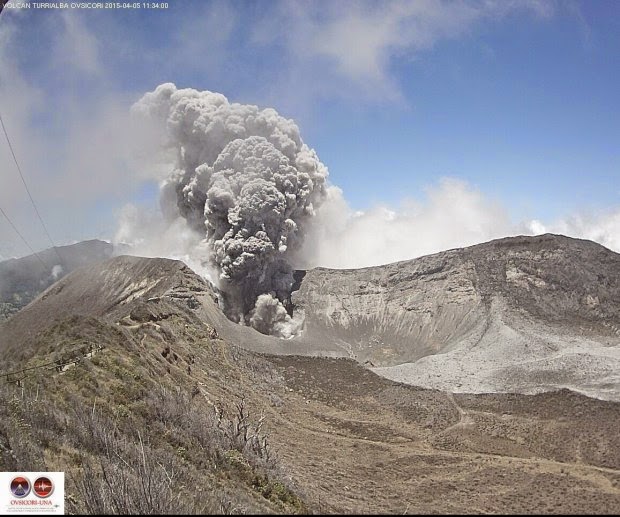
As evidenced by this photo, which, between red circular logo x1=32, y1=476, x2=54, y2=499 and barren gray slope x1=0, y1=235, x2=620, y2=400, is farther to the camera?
barren gray slope x1=0, y1=235, x2=620, y2=400

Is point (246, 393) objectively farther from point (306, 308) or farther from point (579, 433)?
point (306, 308)

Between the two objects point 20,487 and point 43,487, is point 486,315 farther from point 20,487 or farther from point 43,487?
point 20,487

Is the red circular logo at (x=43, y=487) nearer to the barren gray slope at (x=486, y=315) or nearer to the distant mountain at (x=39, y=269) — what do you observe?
the barren gray slope at (x=486, y=315)

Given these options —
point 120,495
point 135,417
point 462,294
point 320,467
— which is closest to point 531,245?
point 462,294

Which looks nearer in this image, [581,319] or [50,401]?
[50,401]

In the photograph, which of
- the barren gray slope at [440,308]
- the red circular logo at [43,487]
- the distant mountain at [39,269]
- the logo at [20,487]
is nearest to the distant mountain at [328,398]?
the barren gray slope at [440,308]

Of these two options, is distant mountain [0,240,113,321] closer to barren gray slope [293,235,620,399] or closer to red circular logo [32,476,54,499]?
barren gray slope [293,235,620,399]

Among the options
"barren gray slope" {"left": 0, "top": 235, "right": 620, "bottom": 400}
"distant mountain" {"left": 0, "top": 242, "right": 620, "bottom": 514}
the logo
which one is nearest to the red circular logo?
the logo
